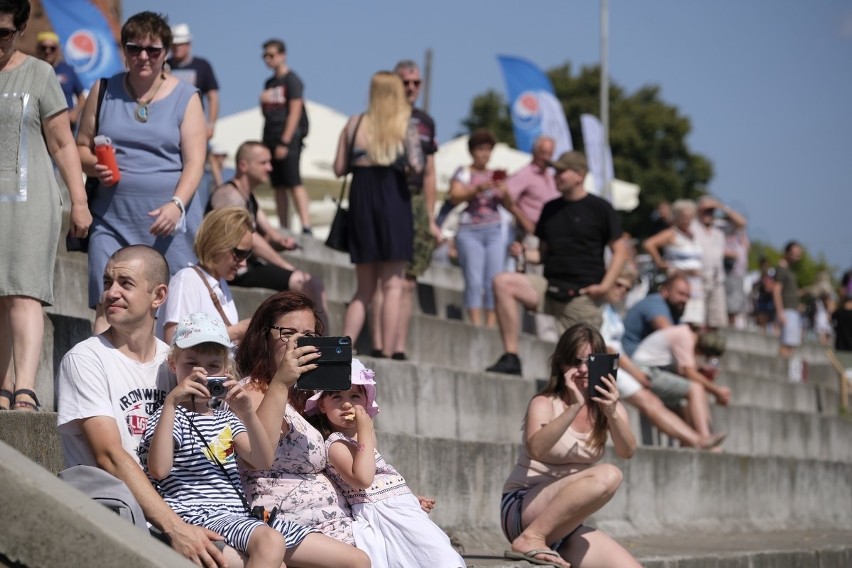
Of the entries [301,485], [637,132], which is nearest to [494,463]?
[301,485]

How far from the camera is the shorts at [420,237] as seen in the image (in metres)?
10.8

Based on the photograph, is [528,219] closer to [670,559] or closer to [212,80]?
[212,80]

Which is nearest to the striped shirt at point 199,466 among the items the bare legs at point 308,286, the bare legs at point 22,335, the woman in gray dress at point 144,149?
the bare legs at point 22,335

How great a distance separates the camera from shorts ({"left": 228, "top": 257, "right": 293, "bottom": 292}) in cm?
858

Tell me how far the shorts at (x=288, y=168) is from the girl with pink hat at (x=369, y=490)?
7.10 meters

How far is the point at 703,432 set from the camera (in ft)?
36.2

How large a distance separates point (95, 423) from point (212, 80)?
7916 millimetres

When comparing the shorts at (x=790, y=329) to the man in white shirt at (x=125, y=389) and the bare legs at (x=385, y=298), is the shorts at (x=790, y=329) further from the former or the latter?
the man in white shirt at (x=125, y=389)

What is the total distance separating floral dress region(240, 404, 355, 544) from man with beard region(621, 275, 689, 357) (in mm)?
6597

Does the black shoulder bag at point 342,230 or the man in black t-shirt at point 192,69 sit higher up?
the man in black t-shirt at point 192,69

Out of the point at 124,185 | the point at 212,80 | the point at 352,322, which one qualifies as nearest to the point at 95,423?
the point at 124,185

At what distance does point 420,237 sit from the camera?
428 inches

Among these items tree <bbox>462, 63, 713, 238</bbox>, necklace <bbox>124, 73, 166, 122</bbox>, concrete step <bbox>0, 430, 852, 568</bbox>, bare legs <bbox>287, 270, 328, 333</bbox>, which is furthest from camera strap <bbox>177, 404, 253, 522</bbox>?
tree <bbox>462, 63, 713, 238</bbox>

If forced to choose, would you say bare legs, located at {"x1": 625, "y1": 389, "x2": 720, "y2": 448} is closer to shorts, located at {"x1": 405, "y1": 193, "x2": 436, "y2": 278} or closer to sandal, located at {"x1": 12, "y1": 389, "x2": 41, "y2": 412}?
shorts, located at {"x1": 405, "y1": 193, "x2": 436, "y2": 278}
